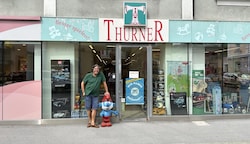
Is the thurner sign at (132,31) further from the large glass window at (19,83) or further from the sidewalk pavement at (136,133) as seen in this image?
the sidewalk pavement at (136,133)

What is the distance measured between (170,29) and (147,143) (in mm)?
3721

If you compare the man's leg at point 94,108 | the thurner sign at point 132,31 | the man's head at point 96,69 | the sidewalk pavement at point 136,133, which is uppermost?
the thurner sign at point 132,31

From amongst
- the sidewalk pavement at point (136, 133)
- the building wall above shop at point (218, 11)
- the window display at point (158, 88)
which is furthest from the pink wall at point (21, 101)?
the building wall above shop at point (218, 11)

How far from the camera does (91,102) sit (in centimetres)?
789

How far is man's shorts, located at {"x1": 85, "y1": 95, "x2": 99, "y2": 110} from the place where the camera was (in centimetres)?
782

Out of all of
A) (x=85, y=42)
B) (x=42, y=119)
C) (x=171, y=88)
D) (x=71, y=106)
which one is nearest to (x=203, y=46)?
(x=171, y=88)

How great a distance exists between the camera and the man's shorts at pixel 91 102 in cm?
782

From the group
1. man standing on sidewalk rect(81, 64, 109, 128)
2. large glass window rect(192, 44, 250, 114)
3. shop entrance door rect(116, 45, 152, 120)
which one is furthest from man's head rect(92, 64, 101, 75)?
large glass window rect(192, 44, 250, 114)

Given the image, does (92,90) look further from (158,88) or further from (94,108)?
(158,88)

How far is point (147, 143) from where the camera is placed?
6234 mm

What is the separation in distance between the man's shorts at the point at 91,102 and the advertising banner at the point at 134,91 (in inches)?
43.0

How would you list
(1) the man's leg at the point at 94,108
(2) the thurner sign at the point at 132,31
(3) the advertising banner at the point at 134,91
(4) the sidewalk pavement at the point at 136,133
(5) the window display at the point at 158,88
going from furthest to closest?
(5) the window display at the point at 158,88 < (3) the advertising banner at the point at 134,91 < (2) the thurner sign at the point at 132,31 < (1) the man's leg at the point at 94,108 < (4) the sidewalk pavement at the point at 136,133

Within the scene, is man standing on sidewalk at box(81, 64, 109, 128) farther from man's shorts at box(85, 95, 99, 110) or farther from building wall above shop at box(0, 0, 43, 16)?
building wall above shop at box(0, 0, 43, 16)

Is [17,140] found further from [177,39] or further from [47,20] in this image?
[177,39]
